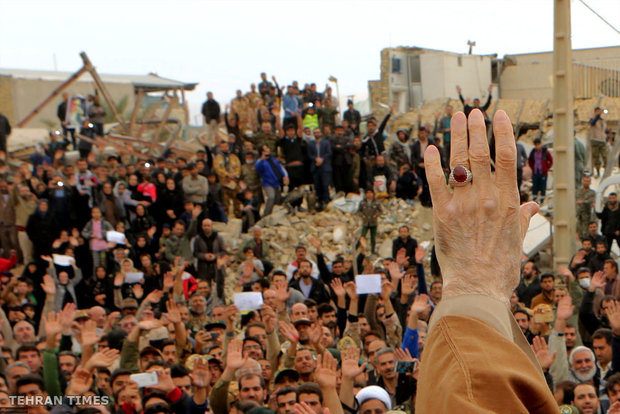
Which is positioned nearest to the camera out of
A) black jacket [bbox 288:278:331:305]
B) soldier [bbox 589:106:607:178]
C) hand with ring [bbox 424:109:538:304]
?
hand with ring [bbox 424:109:538:304]

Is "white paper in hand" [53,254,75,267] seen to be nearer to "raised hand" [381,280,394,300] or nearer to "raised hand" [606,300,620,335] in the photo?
"raised hand" [381,280,394,300]

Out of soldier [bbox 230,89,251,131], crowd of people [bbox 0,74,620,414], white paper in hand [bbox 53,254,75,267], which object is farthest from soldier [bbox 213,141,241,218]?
white paper in hand [bbox 53,254,75,267]

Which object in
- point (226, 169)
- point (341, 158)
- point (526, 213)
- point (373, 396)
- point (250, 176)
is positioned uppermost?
point (526, 213)

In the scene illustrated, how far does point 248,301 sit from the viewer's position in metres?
9.58

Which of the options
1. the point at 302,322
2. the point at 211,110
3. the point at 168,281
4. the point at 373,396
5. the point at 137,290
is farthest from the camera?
the point at 211,110

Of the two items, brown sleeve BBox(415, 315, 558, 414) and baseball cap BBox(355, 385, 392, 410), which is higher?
brown sleeve BBox(415, 315, 558, 414)

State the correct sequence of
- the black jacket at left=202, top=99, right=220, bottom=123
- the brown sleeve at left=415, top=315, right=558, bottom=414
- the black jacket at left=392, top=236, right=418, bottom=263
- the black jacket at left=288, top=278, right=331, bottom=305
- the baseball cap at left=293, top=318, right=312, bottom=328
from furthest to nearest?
the black jacket at left=202, top=99, right=220, bottom=123
the black jacket at left=392, top=236, right=418, bottom=263
the black jacket at left=288, top=278, right=331, bottom=305
the baseball cap at left=293, top=318, right=312, bottom=328
the brown sleeve at left=415, top=315, right=558, bottom=414

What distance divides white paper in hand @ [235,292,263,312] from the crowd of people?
0.07 m

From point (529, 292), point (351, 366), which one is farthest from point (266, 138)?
point (351, 366)

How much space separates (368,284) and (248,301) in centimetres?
130

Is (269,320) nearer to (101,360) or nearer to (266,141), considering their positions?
(101,360)

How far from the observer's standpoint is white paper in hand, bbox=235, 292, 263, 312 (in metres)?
9.55

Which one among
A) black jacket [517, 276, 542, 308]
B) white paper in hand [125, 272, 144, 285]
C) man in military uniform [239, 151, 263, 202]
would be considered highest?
man in military uniform [239, 151, 263, 202]

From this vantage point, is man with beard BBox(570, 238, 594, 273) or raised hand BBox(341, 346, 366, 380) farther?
man with beard BBox(570, 238, 594, 273)
